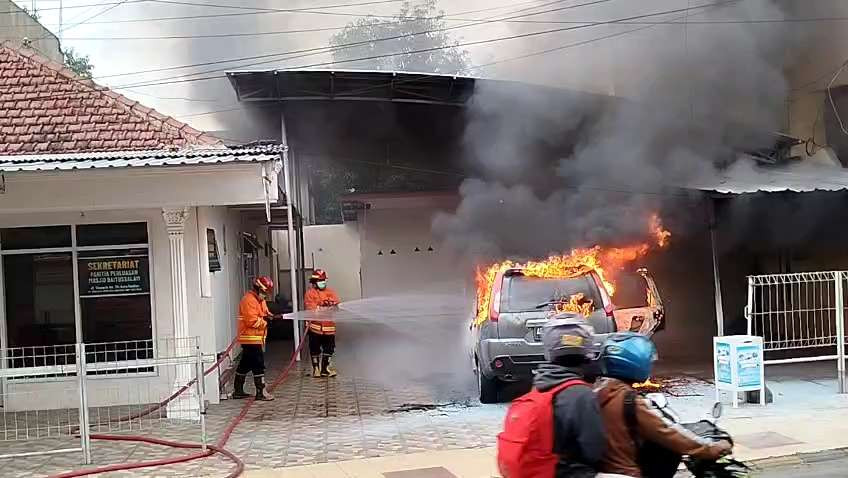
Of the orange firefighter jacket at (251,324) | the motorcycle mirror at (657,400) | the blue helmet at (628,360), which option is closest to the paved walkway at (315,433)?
the orange firefighter jacket at (251,324)

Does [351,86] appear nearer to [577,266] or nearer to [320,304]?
[320,304]

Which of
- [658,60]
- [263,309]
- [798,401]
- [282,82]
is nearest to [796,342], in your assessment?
[798,401]

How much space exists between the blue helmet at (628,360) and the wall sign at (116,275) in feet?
27.6

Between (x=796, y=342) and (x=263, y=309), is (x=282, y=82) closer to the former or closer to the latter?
(x=263, y=309)

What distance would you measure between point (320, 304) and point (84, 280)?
3423 millimetres

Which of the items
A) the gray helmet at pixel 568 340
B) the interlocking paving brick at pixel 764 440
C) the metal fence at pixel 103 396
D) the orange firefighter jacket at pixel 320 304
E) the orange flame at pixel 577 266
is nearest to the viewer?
the gray helmet at pixel 568 340

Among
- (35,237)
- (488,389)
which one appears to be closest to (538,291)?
(488,389)

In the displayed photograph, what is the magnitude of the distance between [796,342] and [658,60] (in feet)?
26.3

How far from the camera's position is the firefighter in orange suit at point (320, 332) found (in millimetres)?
12531

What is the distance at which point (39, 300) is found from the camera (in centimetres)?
1072

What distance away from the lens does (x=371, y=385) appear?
38.4 feet

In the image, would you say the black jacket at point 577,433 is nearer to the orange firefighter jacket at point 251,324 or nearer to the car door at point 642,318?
the car door at point 642,318

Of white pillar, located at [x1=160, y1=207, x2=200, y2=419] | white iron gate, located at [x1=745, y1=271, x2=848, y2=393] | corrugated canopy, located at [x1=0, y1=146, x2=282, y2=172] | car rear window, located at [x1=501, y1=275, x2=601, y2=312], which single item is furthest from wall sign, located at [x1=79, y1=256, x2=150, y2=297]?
white iron gate, located at [x1=745, y1=271, x2=848, y2=393]

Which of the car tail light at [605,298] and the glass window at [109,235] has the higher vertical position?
the glass window at [109,235]
